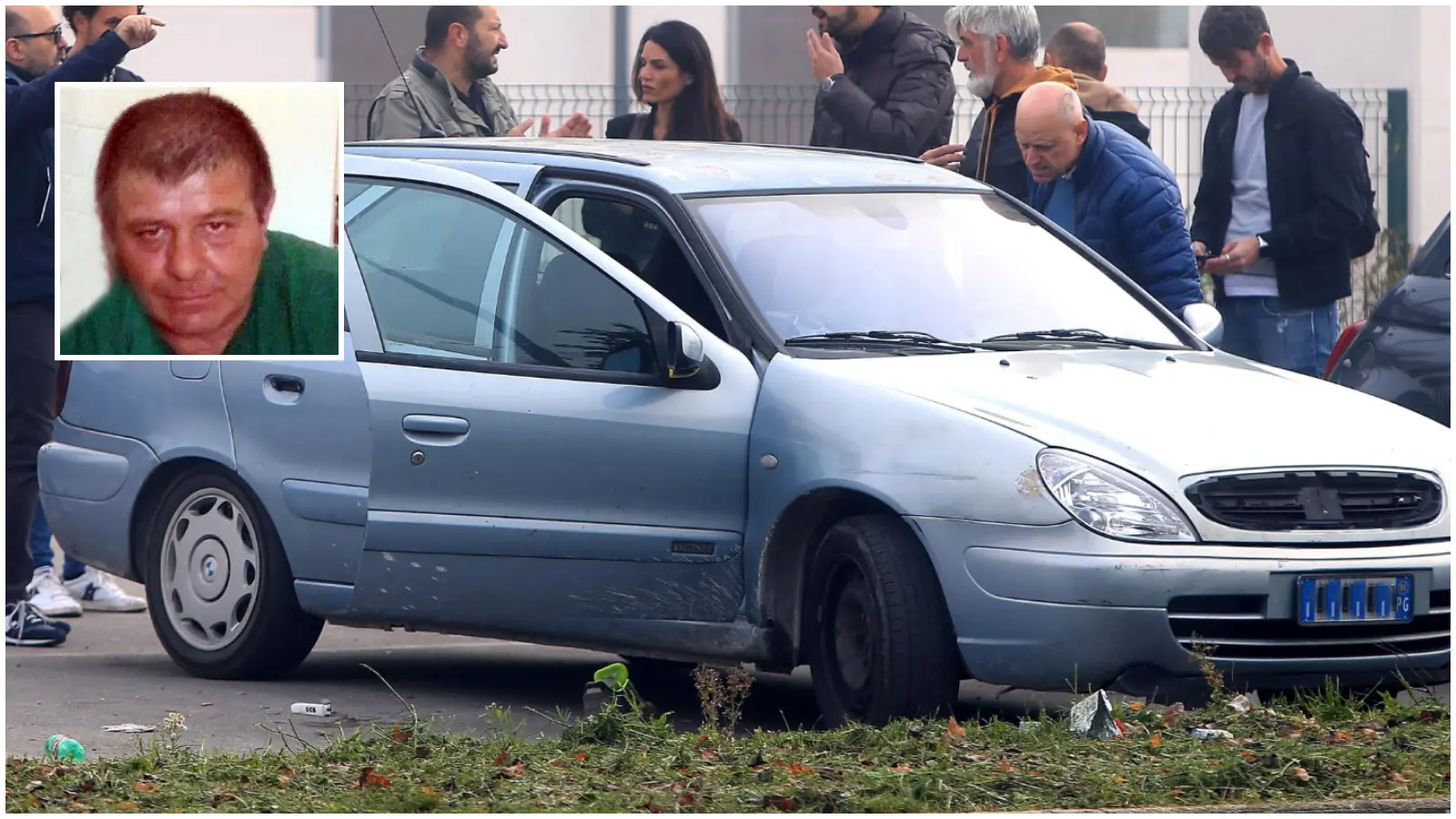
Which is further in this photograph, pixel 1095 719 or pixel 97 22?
pixel 97 22

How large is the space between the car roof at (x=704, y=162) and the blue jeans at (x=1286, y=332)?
92.0 inches

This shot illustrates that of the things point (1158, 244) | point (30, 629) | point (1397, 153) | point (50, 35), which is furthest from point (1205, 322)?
point (1397, 153)

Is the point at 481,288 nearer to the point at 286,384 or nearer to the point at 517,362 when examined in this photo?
the point at 517,362

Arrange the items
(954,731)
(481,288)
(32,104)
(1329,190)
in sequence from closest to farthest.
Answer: (954,731), (481,288), (32,104), (1329,190)

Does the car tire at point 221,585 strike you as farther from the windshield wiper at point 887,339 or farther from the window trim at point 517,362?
the windshield wiper at point 887,339

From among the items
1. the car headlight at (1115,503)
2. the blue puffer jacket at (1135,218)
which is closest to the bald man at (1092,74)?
the blue puffer jacket at (1135,218)

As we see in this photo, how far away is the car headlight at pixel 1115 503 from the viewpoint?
5.99 m

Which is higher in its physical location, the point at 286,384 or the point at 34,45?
the point at 34,45

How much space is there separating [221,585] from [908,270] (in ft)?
8.09

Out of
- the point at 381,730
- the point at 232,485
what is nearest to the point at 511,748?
the point at 381,730

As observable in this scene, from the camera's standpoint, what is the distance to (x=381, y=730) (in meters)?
6.21

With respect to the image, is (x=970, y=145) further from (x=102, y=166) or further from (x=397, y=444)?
(x=102, y=166)

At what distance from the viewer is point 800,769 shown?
546 centimetres

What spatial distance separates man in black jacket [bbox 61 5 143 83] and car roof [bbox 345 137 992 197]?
847mm
